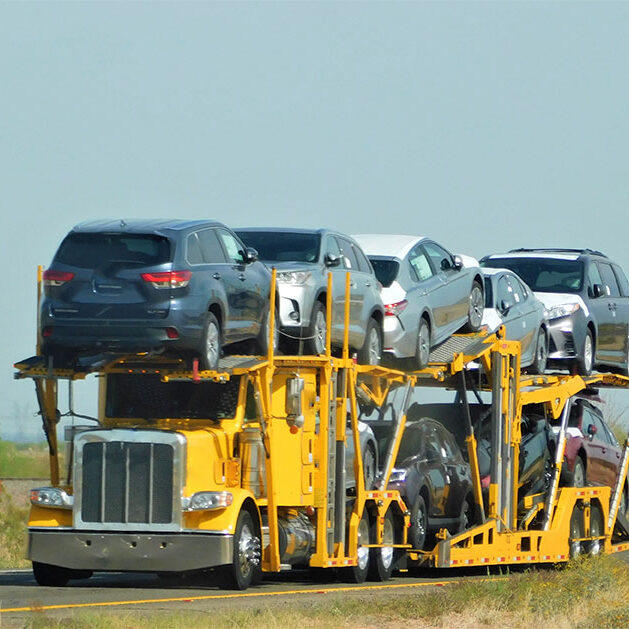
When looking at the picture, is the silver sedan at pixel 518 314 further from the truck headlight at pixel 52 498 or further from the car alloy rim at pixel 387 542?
the truck headlight at pixel 52 498

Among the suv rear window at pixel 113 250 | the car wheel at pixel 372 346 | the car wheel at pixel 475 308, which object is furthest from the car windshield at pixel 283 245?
the car wheel at pixel 475 308

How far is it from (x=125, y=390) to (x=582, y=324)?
895cm

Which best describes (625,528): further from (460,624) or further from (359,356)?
(460,624)

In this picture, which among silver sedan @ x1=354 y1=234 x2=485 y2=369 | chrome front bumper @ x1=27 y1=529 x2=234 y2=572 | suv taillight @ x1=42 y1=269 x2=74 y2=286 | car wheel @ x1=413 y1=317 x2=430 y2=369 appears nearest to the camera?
suv taillight @ x1=42 y1=269 x2=74 y2=286

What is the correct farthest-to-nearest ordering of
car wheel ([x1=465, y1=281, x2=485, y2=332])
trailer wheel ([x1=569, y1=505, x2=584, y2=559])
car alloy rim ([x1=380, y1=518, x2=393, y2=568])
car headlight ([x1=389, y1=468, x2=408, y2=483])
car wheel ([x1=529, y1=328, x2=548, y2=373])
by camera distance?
car wheel ([x1=529, y1=328, x2=548, y2=373]) < car wheel ([x1=465, y1=281, x2=485, y2=332]) < trailer wheel ([x1=569, y1=505, x2=584, y2=559]) < car headlight ([x1=389, y1=468, x2=408, y2=483]) < car alloy rim ([x1=380, y1=518, x2=393, y2=568])

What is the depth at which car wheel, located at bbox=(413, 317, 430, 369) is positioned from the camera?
1869 cm

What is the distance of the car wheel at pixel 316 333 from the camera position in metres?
16.4

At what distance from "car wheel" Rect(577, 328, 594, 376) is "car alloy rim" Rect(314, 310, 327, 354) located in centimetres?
691

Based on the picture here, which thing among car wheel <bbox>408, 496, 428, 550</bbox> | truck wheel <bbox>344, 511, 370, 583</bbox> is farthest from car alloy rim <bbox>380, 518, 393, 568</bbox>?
car wheel <bbox>408, 496, 428, 550</bbox>

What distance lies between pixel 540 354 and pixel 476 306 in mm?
1641

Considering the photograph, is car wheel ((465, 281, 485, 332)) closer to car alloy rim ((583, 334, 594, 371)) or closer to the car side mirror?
car alloy rim ((583, 334, 594, 371))

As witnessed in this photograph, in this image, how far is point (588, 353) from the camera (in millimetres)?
22688

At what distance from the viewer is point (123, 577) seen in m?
18.0

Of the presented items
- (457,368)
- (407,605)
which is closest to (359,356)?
(457,368)
